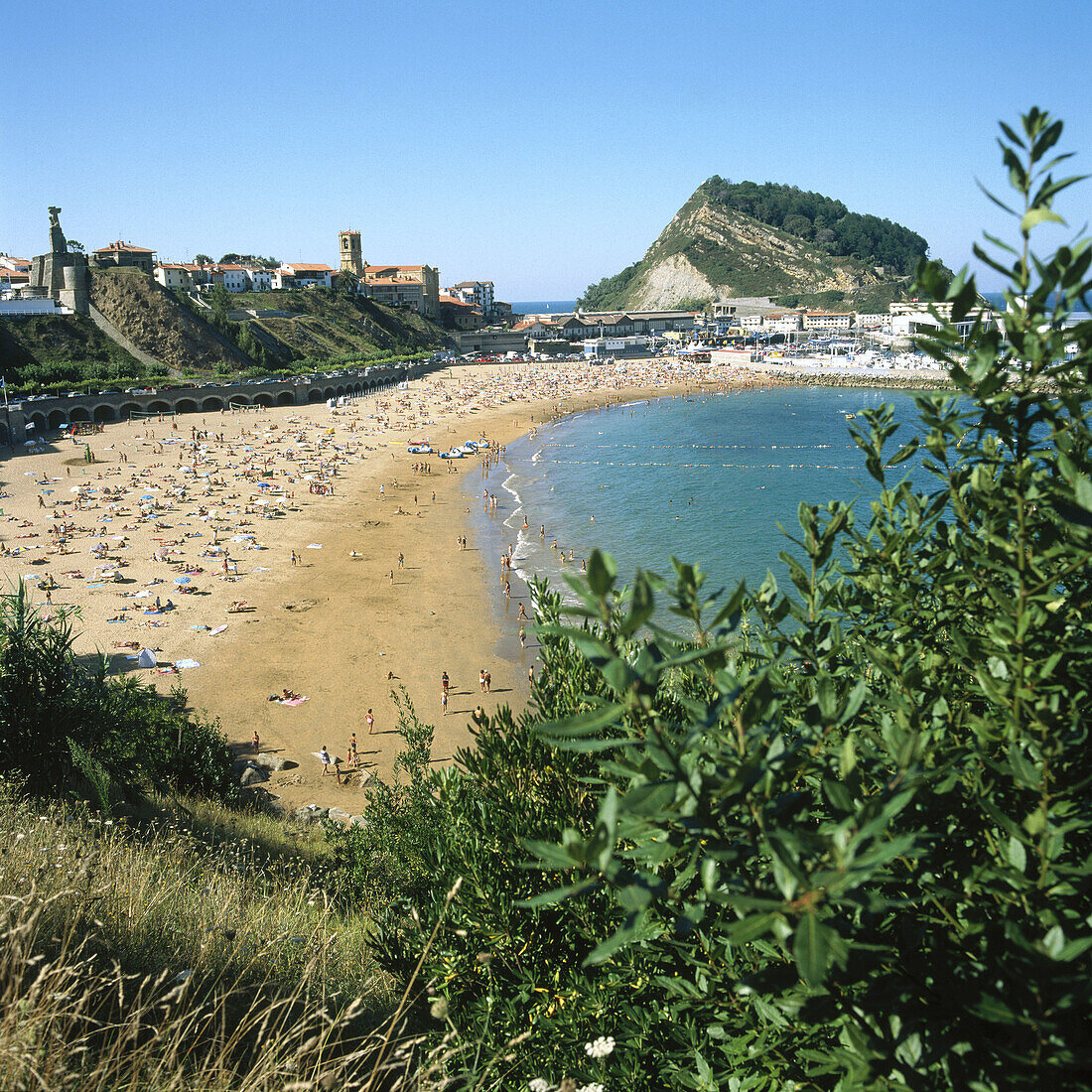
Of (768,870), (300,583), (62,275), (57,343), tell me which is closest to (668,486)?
(300,583)

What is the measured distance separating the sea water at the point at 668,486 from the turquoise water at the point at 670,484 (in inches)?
3.4

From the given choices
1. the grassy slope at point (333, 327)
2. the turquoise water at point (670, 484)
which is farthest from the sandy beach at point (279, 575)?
the grassy slope at point (333, 327)

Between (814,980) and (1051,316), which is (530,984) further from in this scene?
(1051,316)

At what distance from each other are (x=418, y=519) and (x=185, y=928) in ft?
104

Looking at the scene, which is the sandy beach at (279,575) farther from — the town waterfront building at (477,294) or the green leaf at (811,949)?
the town waterfront building at (477,294)

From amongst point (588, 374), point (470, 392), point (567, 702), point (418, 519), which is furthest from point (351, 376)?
point (567, 702)

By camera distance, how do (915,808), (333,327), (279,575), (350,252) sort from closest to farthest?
1. (915,808)
2. (279,575)
3. (333,327)
4. (350,252)

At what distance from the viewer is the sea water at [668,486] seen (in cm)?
3080

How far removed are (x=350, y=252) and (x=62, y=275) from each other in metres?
54.5

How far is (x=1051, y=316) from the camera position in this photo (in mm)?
2783

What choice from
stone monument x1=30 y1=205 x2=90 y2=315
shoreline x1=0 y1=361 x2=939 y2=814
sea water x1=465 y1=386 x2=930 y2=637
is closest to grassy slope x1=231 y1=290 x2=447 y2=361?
stone monument x1=30 y1=205 x2=90 y2=315

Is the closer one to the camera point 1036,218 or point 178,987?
point 1036,218

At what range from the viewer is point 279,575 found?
28.2 meters

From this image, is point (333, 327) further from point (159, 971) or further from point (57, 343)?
point (159, 971)
